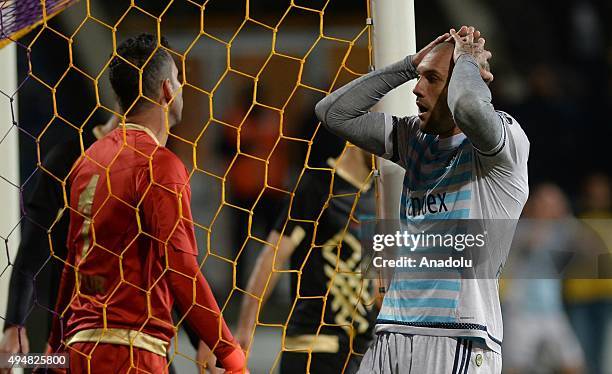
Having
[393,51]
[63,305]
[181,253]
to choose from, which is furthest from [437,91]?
[63,305]

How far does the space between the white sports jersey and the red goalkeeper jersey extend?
1.62 feet

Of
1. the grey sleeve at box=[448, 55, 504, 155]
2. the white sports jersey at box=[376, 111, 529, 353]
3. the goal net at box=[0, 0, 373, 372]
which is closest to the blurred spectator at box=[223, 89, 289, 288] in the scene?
the goal net at box=[0, 0, 373, 372]

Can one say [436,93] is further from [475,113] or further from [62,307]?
[62,307]

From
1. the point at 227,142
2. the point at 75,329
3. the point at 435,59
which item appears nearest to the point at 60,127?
the point at 227,142

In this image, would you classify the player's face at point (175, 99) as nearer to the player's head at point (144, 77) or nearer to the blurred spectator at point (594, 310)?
the player's head at point (144, 77)

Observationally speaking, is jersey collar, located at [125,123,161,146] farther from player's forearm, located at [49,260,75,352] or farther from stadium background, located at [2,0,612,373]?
stadium background, located at [2,0,612,373]

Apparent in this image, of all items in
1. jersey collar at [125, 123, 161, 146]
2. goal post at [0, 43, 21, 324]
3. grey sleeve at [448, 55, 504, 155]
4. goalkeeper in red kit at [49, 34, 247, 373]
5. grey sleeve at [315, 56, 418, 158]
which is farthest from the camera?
goal post at [0, 43, 21, 324]

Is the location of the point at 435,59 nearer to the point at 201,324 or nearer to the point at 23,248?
the point at 201,324

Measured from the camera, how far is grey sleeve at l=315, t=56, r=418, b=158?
2479 millimetres

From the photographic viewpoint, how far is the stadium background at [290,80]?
5992 millimetres

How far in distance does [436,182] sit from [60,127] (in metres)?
3.32

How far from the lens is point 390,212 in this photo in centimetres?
263

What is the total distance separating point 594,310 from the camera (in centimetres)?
559

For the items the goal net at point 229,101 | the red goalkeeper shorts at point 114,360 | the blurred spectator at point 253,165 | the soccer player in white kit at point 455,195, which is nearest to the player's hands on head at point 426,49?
the soccer player in white kit at point 455,195
